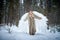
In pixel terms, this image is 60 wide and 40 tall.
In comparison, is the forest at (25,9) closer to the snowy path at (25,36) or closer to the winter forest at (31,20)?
the winter forest at (31,20)

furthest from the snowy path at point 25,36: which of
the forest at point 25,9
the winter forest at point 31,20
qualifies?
the forest at point 25,9

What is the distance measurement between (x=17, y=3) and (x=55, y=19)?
81cm

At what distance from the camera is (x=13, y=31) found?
3244 mm

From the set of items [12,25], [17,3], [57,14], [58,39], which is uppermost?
[17,3]

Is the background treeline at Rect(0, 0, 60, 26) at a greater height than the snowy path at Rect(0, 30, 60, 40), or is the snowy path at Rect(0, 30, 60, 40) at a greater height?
the background treeline at Rect(0, 0, 60, 26)

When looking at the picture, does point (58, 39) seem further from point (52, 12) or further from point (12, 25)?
point (12, 25)

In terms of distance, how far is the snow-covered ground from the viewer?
3.18 metres

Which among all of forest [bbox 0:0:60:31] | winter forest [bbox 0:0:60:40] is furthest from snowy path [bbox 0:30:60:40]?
forest [bbox 0:0:60:31]

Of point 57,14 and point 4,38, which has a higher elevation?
point 57,14

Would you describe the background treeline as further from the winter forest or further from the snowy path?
the snowy path

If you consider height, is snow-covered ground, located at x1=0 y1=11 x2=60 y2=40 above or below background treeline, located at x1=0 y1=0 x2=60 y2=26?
below

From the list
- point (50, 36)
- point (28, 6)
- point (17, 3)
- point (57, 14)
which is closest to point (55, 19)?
point (57, 14)

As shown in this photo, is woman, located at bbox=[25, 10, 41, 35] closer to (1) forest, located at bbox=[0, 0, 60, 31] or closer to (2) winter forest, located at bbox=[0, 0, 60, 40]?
(2) winter forest, located at bbox=[0, 0, 60, 40]

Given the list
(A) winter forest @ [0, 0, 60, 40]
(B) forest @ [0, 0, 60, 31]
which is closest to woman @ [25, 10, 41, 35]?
(A) winter forest @ [0, 0, 60, 40]
